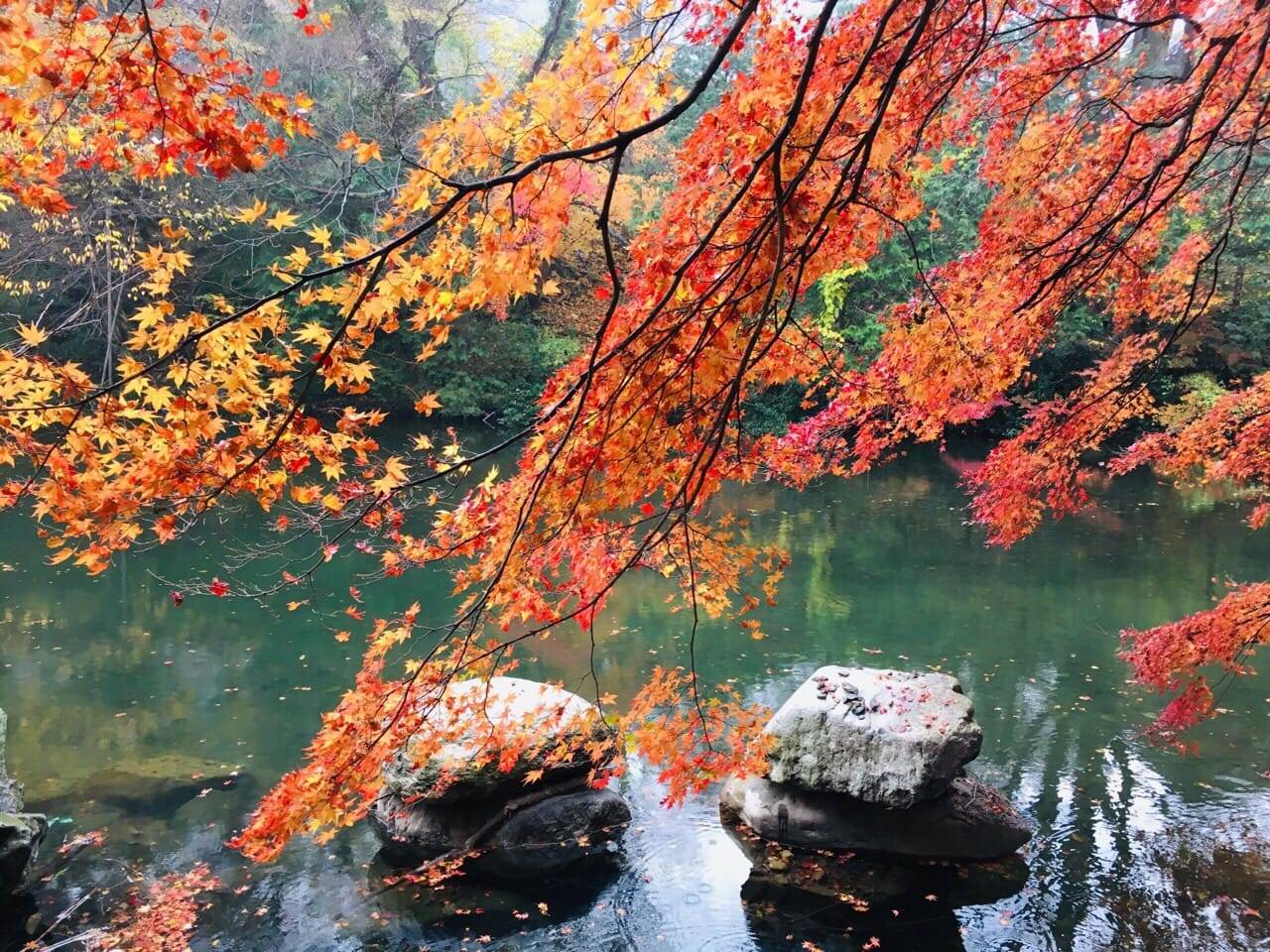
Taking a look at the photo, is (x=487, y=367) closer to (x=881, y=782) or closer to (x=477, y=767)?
(x=477, y=767)

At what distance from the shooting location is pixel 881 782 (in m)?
5.34

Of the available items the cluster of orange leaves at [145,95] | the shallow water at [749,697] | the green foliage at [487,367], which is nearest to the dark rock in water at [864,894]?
the shallow water at [749,697]

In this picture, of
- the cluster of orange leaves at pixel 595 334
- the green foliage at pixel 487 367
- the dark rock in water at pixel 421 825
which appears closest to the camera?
the cluster of orange leaves at pixel 595 334

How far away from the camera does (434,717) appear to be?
5.14m

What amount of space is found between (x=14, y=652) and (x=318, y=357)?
8538 millimetres

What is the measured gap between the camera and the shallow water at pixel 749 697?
488 cm

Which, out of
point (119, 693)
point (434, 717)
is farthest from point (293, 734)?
point (434, 717)

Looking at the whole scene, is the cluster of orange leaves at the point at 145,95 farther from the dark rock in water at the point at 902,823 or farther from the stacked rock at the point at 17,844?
the dark rock in water at the point at 902,823

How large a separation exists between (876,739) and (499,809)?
2.54 metres

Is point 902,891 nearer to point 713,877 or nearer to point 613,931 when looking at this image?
point 713,877

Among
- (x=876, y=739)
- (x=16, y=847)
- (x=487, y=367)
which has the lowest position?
(x=16, y=847)

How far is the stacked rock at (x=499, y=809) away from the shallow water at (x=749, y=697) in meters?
0.22

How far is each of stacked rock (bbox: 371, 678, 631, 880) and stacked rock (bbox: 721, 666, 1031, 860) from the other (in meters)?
1.15

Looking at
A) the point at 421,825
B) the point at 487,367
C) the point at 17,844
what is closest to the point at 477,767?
the point at 421,825
